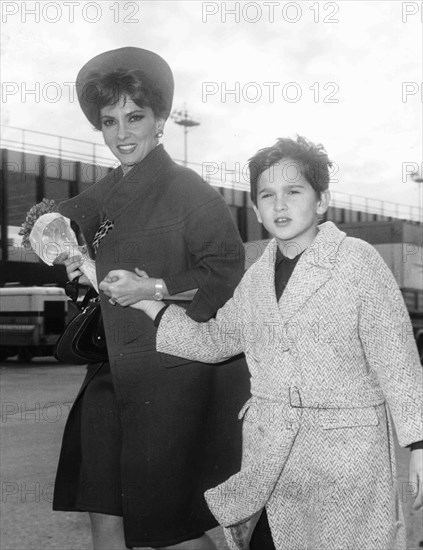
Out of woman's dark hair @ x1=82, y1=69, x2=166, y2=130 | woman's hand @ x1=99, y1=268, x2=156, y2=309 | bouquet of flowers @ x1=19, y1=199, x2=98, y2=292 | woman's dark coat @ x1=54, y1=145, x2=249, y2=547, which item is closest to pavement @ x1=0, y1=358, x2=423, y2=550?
woman's dark coat @ x1=54, y1=145, x2=249, y2=547

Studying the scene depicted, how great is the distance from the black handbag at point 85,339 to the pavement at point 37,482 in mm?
1321

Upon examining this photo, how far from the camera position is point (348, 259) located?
2445mm

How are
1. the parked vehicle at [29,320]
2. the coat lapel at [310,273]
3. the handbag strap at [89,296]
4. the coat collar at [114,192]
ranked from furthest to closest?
the parked vehicle at [29,320], the handbag strap at [89,296], the coat collar at [114,192], the coat lapel at [310,273]

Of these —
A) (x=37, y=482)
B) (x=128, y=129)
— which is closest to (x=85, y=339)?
(x=128, y=129)

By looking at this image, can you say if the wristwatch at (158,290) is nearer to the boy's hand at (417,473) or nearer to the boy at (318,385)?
the boy at (318,385)

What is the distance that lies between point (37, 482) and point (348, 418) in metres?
4.05

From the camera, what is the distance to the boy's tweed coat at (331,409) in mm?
2354

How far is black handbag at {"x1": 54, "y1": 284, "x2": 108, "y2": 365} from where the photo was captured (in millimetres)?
2703

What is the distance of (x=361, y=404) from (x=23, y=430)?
6591 mm

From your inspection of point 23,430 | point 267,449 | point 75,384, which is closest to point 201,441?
point 267,449

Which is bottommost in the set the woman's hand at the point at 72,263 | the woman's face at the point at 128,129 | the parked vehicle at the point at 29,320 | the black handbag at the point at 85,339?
the parked vehicle at the point at 29,320

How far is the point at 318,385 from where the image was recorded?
94.0 inches

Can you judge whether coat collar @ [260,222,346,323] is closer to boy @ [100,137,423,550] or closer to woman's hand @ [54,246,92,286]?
boy @ [100,137,423,550]

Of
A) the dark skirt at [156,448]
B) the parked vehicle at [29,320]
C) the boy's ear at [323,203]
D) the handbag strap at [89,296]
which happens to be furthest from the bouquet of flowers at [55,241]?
the parked vehicle at [29,320]
